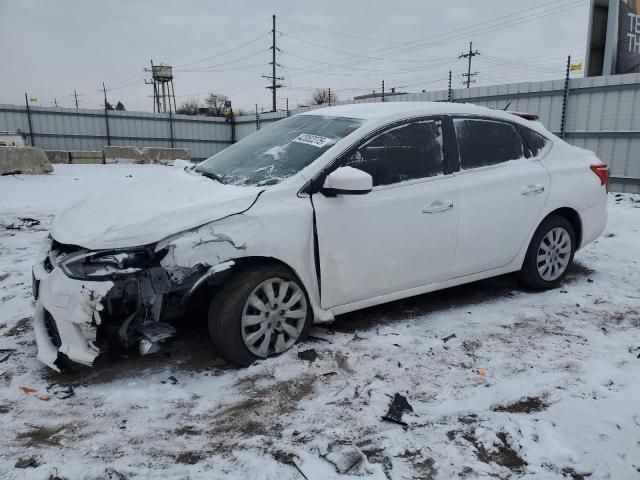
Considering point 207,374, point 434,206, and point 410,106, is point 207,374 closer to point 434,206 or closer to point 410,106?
point 434,206

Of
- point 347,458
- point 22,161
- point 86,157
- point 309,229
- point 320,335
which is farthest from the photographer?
point 86,157

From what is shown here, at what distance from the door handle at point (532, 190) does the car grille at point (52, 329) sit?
11.5 ft

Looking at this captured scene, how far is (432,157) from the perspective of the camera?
12.1ft

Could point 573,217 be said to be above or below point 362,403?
above

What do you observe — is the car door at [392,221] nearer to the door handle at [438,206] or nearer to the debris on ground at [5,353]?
the door handle at [438,206]

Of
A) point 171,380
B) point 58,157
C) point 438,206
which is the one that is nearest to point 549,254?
point 438,206

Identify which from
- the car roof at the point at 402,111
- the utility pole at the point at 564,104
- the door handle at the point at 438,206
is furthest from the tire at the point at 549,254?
the utility pole at the point at 564,104

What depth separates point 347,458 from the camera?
2230mm

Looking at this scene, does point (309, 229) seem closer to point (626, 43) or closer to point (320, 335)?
point (320, 335)

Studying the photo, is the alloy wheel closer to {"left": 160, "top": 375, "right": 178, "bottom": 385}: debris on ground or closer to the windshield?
{"left": 160, "top": 375, "right": 178, "bottom": 385}: debris on ground

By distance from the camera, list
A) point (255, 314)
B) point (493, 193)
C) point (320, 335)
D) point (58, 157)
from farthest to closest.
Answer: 1. point (58, 157)
2. point (493, 193)
3. point (320, 335)
4. point (255, 314)

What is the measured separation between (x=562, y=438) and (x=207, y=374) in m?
1.95

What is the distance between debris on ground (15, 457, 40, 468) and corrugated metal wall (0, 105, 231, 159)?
23.7 m

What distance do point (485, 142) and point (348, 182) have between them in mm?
1561
